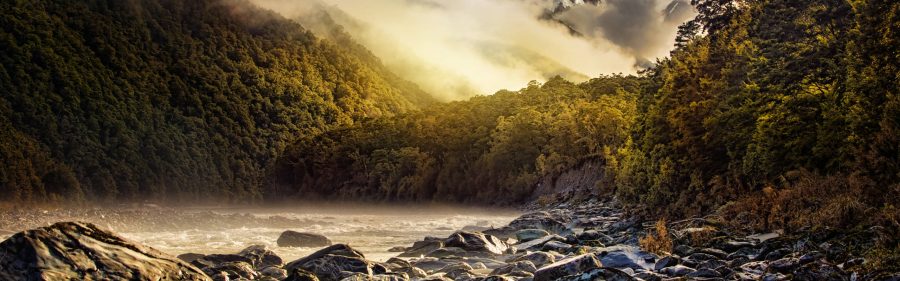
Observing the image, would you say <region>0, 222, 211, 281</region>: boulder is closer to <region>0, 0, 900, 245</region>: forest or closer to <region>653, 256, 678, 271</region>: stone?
<region>653, 256, 678, 271</region>: stone

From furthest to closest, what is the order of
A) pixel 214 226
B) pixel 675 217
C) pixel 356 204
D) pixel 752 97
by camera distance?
pixel 356 204
pixel 214 226
pixel 675 217
pixel 752 97

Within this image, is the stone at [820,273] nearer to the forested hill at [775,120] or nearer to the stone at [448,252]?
the forested hill at [775,120]

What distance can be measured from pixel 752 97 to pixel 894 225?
1572 cm

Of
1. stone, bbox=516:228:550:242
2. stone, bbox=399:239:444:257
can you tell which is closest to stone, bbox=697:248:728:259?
stone, bbox=399:239:444:257

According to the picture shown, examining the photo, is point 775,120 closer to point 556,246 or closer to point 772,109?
point 772,109

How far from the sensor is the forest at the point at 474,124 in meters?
23.6

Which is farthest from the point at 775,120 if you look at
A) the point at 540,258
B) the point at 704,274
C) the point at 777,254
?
the point at 704,274

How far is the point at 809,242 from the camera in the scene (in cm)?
1723

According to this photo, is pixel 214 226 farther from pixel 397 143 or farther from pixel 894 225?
pixel 397 143

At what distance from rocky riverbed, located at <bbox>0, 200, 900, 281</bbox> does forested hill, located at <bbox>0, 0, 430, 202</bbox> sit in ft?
310

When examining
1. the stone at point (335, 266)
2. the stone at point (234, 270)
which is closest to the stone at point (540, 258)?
the stone at point (335, 266)

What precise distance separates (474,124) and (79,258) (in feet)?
367

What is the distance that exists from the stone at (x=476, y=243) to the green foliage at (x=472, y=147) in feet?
159

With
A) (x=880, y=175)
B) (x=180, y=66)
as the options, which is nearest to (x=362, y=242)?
(x=880, y=175)
